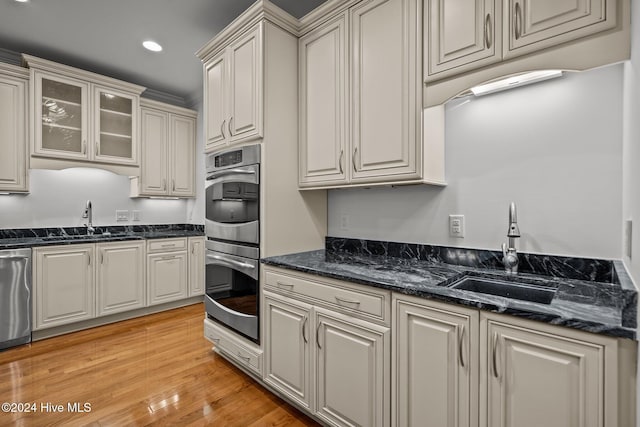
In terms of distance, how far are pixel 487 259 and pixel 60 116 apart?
3.98 metres

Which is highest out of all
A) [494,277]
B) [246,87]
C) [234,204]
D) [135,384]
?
[246,87]

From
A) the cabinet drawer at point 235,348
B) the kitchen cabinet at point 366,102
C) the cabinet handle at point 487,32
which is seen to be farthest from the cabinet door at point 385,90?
the cabinet drawer at point 235,348

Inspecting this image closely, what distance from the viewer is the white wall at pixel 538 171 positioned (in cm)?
138

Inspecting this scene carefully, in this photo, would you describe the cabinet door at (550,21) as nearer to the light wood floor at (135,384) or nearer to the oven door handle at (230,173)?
the oven door handle at (230,173)

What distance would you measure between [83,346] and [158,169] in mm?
2098

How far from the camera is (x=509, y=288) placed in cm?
147

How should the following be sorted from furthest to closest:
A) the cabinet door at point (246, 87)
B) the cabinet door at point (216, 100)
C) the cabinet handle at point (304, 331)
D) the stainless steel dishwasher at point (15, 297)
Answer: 1. the stainless steel dishwasher at point (15, 297)
2. the cabinet door at point (216, 100)
3. the cabinet door at point (246, 87)
4. the cabinet handle at point (304, 331)

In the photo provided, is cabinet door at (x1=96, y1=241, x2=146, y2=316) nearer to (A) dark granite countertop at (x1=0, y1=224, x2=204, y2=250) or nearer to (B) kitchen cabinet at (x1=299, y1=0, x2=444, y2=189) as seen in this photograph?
(A) dark granite countertop at (x1=0, y1=224, x2=204, y2=250)

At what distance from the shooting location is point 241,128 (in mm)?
2217

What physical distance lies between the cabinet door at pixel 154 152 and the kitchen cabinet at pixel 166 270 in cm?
72

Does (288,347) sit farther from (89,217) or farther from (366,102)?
(89,217)

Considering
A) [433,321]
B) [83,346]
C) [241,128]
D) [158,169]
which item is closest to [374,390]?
[433,321]

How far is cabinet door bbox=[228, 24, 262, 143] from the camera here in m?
2.07

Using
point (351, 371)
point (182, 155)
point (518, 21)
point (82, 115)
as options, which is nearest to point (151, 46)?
point (82, 115)
